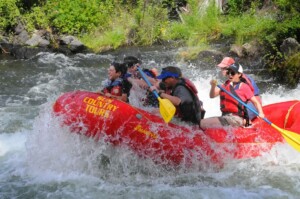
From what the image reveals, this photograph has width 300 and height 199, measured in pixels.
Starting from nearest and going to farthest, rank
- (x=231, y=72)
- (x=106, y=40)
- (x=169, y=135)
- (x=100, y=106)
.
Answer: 1. (x=169, y=135)
2. (x=231, y=72)
3. (x=100, y=106)
4. (x=106, y=40)

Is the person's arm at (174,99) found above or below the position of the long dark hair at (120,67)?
below

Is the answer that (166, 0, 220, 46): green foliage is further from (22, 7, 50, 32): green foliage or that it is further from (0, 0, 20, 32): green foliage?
(0, 0, 20, 32): green foliage

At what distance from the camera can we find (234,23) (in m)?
11.2

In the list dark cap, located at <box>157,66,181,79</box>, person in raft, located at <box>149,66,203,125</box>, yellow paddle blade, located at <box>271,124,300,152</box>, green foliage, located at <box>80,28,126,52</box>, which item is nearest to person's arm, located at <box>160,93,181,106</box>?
person in raft, located at <box>149,66,203,125</box>

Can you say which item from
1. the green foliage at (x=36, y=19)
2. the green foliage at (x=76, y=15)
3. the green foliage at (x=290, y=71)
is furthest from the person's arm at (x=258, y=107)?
the green foliage at (x=36, y=19)

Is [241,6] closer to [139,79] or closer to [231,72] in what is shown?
[139,79]

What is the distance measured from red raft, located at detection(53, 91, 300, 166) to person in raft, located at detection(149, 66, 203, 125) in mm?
155

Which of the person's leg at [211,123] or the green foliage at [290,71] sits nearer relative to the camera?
the person's leg at [211,123]

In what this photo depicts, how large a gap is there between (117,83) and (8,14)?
895cm

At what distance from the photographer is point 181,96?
458 cm

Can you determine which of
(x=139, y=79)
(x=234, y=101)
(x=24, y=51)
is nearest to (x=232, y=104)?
(x=234, y=101)

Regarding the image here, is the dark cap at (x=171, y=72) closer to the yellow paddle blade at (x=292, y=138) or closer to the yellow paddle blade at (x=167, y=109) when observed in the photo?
the yellow paddle blade at (x=167, y=109)

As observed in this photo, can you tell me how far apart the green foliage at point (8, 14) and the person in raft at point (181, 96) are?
9.38m

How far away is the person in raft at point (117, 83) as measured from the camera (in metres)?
5.20
